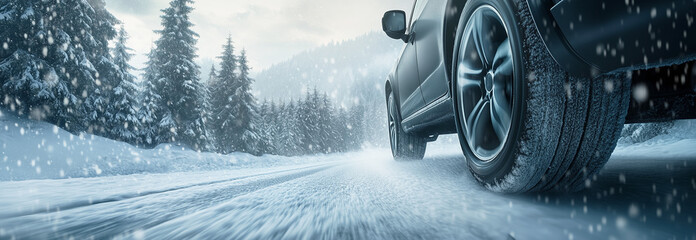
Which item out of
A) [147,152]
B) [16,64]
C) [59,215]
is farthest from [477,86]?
[16,64]

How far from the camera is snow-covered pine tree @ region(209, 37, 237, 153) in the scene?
2480cm

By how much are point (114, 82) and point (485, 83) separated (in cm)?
1908

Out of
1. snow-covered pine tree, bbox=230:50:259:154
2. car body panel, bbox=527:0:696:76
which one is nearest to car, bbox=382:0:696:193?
car body panel, bbox=527:0:696:76

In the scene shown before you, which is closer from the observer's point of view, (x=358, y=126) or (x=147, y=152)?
(x=147, y=152)

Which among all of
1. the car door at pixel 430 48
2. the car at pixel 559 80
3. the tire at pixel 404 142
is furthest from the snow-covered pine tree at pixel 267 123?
the car at pixel 559 80

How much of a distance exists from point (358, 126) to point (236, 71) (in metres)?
33.4

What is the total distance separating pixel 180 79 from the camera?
20.0 meters

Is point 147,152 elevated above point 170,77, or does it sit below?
below

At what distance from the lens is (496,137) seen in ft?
6.09

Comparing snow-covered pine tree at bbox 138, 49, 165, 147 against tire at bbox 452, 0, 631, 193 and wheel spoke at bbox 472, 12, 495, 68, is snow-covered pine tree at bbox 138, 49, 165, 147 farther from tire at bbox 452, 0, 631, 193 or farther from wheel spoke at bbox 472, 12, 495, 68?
tire at bbox 452, 0, 631, 193

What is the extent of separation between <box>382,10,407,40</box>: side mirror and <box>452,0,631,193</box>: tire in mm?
1783

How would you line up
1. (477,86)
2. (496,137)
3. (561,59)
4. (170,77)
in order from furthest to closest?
(170,77) → (477,86) → (496,137) → (561,59)

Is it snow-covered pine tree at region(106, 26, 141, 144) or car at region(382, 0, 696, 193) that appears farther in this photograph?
snow-covered pine tree at region(106, 26, 141, 144)

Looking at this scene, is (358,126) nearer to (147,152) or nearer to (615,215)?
(147,152)
